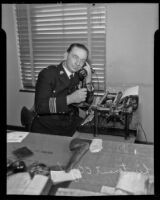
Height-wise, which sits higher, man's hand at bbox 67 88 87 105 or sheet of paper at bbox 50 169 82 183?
man's hand at bbox 67 88 87 105

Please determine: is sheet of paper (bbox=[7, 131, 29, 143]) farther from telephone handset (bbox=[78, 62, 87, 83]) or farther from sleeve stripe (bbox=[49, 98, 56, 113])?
telephone handset (bbox=[78, 62, 87, 83])

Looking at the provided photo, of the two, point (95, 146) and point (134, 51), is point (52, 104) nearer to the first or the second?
point (95, 146)

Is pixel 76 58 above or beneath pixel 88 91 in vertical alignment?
above

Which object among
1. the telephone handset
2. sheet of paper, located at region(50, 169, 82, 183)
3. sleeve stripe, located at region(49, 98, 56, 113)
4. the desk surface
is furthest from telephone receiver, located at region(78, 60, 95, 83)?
sheet of paper, located at region(50, 169, 82, 183)

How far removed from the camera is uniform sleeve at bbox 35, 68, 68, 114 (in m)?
0.93

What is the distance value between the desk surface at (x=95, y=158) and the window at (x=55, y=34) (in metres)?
0.22

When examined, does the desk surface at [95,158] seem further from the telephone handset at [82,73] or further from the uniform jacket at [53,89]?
the telephone handset at [82,73]

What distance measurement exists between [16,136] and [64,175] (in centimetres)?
25

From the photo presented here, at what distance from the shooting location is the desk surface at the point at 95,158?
0.70m

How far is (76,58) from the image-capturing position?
0.92m

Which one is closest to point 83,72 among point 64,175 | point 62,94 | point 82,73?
point 82,73

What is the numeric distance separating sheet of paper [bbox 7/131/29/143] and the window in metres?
0.17
